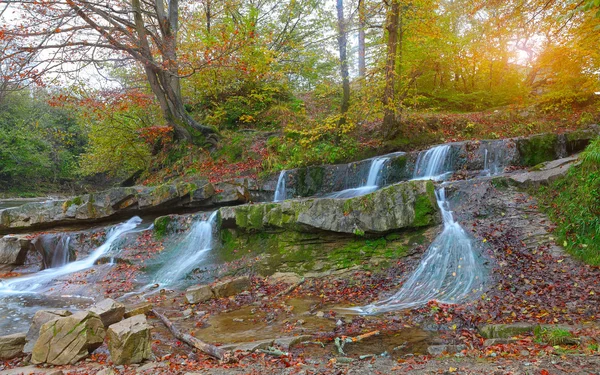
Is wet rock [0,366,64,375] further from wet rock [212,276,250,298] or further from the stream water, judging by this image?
wet rock [212,276,250,298]

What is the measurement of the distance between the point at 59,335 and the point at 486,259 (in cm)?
679

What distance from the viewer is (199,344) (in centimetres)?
487

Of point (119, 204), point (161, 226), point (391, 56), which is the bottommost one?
point (161, 226)

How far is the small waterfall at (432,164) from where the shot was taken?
10.8 m

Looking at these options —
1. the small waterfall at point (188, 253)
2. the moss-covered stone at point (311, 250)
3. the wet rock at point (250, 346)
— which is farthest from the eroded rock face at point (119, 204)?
the wet rock at point (250, 346)

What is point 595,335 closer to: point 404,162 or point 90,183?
point 404,162

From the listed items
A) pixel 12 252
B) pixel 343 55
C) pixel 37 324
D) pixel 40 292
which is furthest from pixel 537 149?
pixel 12 252

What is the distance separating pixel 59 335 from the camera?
465 cm

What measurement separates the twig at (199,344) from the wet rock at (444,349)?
2373 millimetres

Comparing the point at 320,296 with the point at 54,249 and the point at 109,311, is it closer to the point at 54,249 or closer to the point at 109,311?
the point at 109,311

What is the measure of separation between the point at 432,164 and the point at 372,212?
413 centimetres

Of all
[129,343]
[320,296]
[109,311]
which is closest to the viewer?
[129,343]

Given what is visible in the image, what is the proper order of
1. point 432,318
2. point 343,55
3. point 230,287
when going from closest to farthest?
point 432,318
point 230,287
point 343,55

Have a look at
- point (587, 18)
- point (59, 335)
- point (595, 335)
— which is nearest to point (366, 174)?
point (587, 18)
